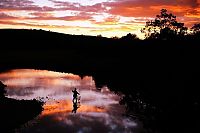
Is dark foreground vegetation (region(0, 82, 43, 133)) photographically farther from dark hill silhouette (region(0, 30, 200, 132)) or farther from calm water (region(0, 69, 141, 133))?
dark hill silhouette (region(0, 30, 200, 132))

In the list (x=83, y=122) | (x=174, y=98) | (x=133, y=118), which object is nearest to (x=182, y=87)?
(x=174, y=98)

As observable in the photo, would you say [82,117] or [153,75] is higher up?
[153,75]

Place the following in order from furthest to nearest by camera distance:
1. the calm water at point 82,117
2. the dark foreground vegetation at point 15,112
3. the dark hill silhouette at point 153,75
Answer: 1. the dark hill silhouette at point 153,75
2. the calm water at point 82,117
3. the dark foreground vegetation at point 15,112

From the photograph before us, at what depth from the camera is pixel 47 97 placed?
52812 mm

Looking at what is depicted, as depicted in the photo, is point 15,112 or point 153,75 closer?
point 15,112

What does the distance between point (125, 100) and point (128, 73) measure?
36.0 m

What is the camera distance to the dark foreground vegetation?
1268 inches

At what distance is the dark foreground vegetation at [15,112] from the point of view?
32.2 m

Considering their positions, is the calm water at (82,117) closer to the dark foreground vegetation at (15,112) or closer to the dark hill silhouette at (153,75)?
the dark foreground vegetation at (15,112)

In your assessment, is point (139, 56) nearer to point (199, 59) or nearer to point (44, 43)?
point (199, 59)

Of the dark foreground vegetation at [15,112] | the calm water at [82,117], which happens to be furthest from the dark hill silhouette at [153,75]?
the dark foreground vegetation at [15,112]

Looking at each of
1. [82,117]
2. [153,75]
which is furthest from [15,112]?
[153,75]

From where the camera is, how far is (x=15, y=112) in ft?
120

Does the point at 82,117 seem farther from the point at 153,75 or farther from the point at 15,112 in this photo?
the point at 153,75
